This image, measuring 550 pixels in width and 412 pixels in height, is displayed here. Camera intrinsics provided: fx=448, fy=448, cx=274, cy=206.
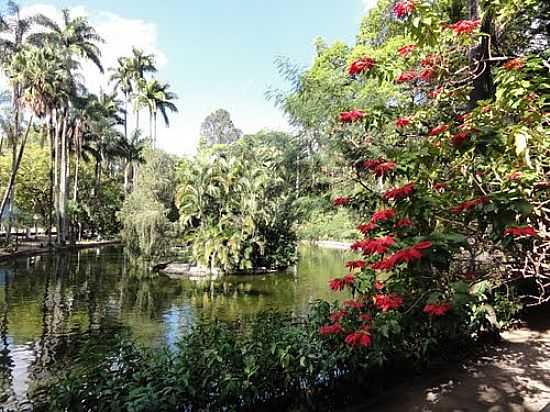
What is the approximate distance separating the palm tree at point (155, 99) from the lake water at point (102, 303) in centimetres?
1924

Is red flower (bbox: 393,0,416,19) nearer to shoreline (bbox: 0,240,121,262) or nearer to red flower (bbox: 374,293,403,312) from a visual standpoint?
red flower (bbox: 374,293,403,312)

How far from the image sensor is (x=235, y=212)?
21.9m

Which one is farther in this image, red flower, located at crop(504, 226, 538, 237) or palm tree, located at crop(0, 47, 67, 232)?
palm tree, located at crop(0, 47, 67, 232)

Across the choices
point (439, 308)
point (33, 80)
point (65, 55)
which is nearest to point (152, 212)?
point (33, 80)

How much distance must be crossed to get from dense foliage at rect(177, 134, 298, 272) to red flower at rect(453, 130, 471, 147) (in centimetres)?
1659

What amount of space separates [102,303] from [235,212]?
9.68m

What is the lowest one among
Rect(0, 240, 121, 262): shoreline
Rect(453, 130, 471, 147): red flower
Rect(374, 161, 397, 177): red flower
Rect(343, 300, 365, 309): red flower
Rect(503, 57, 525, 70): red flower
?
Rect(343, 300, 365, 309): red flower

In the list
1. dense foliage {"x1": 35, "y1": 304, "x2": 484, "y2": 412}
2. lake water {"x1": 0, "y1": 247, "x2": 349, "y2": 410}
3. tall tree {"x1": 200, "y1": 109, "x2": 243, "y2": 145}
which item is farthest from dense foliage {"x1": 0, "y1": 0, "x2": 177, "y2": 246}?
tall tree {"x1": 200, "y1": 109, "x2": 243, "y2": 145}

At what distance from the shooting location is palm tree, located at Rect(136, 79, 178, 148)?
3812 centimetres

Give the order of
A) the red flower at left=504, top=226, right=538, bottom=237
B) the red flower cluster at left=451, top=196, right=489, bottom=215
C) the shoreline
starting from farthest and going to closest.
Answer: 1. the shoreline
2. the red flower cluster at left=451, top=196, right=489, bottom=215
3. the red flower at left=504, top=226, right=538, bottom=237

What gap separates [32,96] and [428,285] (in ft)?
77.4

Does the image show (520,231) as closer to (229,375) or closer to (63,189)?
(229,375)

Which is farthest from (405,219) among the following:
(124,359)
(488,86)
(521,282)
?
(521,282)

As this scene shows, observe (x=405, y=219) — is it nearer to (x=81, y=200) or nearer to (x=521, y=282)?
(x=521, y=282)
